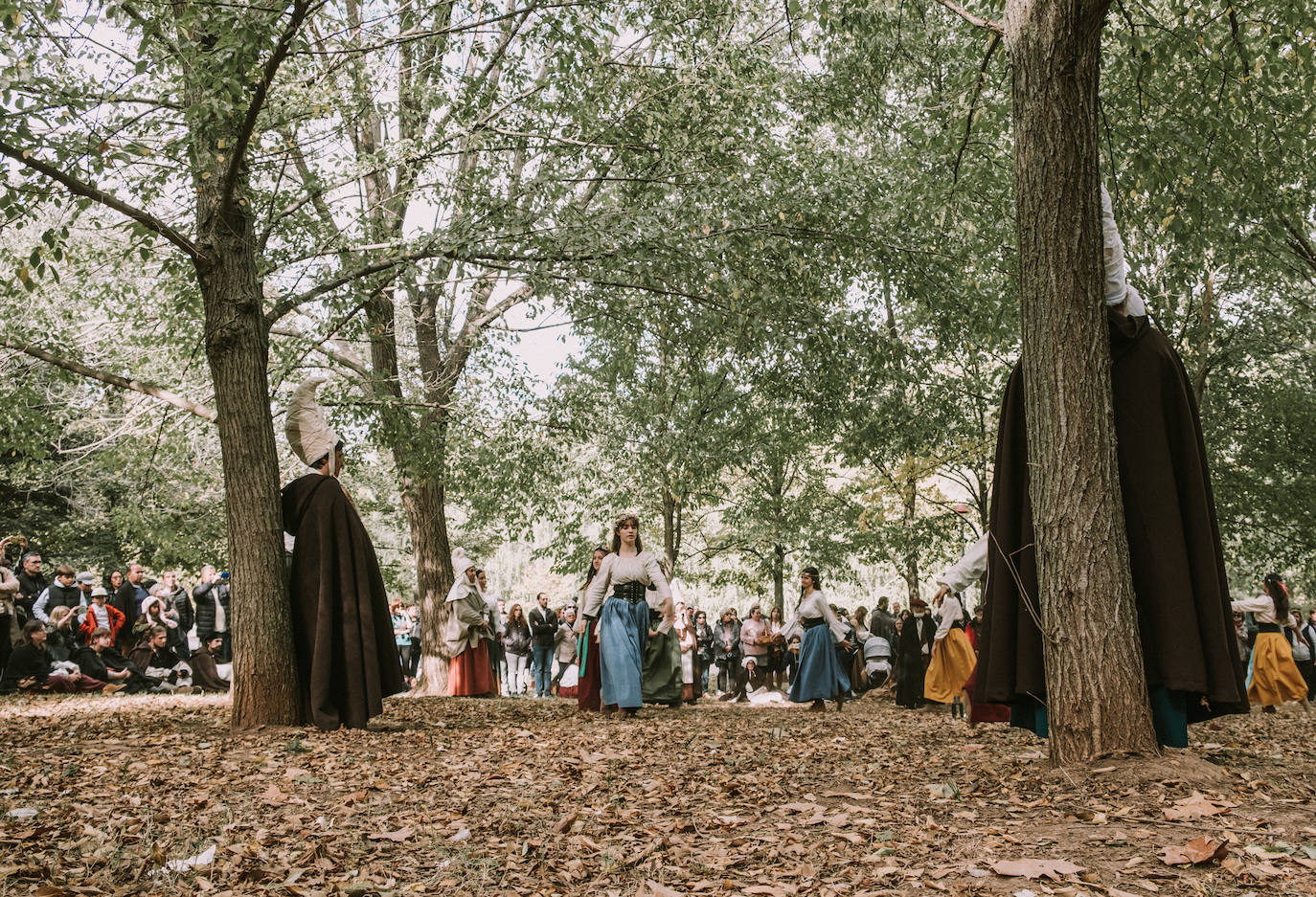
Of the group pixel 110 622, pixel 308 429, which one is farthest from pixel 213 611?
pixel 308 429

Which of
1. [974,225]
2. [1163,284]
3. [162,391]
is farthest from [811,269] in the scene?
[1163,284]

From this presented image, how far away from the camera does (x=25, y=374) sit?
11164 mm

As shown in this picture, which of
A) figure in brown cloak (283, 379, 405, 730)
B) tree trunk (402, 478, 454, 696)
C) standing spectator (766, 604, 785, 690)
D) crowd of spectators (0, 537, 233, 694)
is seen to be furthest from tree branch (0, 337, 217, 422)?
standing spectator (766, 604, 785, 690)

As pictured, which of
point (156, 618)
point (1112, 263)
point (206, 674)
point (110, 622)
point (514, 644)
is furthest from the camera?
point (514, 644)

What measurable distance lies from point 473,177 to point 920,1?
17.4ft

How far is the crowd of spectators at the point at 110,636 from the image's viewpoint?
46.3ft

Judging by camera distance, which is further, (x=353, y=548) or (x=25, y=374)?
(x=25, y=374)

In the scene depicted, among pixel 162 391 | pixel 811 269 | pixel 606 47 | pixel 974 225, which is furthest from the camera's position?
pixel 974 225

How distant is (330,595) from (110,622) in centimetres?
994

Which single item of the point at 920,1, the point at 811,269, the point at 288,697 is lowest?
the point at 288,697

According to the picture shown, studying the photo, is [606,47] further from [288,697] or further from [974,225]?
A: [288,697]

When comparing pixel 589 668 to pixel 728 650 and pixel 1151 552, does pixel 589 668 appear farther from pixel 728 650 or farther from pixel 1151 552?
pixel 728 650

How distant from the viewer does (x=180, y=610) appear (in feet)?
57.0

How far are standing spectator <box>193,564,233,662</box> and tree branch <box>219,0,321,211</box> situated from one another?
32.7ft
